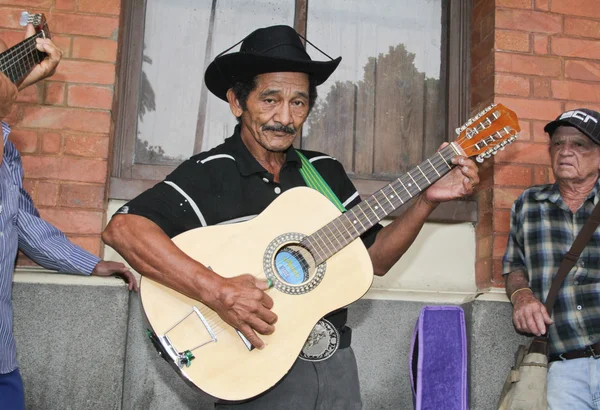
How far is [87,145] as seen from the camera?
3.76 metres

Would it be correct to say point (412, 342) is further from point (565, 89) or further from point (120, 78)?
point (120, 78)

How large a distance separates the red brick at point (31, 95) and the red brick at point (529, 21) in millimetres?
2562

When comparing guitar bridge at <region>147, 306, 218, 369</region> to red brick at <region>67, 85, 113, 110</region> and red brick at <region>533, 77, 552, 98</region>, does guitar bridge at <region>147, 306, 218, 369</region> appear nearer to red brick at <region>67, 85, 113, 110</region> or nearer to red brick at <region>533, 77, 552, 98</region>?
red brick at <region>67, 85, 113, 110</region>

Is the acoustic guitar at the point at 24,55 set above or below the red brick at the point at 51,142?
above

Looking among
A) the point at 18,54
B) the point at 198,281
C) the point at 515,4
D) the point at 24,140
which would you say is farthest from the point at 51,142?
the point at 515,4

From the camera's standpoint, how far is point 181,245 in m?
2.54

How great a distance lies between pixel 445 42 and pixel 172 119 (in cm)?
179

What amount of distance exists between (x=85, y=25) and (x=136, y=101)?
52 cm

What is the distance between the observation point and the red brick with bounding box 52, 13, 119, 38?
12.6ft

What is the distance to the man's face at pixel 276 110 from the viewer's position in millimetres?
2799

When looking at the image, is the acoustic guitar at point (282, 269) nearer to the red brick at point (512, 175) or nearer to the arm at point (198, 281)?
the arm at point (198, 281)

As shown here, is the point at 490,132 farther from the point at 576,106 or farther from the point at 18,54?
the point at 18,54

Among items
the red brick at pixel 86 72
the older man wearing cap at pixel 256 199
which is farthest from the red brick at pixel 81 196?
the older man wearing cap at pixel 256 199

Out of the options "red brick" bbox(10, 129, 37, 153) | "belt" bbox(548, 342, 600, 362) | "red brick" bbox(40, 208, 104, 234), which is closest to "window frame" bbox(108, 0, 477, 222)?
"red brick" bbox(40, 208, 104, 234)
